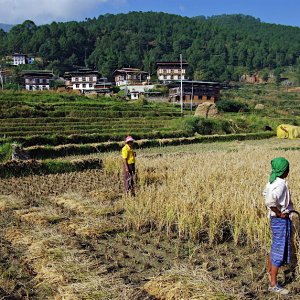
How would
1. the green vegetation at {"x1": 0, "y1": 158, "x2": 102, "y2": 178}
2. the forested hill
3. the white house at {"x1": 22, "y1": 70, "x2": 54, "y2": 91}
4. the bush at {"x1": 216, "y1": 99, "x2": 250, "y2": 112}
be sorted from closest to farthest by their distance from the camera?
the green vegetation at {"x1": 0, "y1": 158, "x2": 102, "y2": 178}
the bush at {"x1": 216, "y1": 99, "x2": 250, "y2": 112}
the white house at {"x1": 22, "y1": 70, "x2": 54, "y2": 91}
the forested hill

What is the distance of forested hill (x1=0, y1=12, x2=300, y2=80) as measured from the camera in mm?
84562

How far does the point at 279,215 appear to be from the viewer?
371cm

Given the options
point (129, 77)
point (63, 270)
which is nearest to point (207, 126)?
point (63, 270)

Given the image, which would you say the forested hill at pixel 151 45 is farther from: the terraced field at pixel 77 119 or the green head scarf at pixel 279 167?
the green head scarf at pixel 279 167

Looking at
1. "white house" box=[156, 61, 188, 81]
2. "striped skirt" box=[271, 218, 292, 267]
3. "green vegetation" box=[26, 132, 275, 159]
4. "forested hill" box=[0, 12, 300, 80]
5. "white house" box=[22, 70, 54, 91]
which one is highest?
"forested hill" box=[0, 12, 300, 80]

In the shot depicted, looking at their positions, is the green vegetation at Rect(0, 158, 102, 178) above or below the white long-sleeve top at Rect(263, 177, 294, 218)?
below

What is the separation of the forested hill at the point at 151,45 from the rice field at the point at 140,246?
67262 mm

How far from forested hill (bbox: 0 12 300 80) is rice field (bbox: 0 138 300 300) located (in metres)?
67.3

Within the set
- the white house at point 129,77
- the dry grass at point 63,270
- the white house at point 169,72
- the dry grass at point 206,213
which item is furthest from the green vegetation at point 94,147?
the white house at point 169,72

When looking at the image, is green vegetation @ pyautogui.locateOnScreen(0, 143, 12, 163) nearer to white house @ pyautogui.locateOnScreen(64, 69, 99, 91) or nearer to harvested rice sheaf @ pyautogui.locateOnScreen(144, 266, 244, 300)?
harvested rice sheaf @ pyautogui.locateOnScreen(144, 266, 244, 300)

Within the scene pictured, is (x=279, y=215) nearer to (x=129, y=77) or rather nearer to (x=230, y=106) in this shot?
(x=230, y=106)

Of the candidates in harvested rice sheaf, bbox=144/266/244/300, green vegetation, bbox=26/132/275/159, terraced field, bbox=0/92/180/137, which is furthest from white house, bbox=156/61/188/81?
harvested rice sheaf, bbox=144/266/244/300

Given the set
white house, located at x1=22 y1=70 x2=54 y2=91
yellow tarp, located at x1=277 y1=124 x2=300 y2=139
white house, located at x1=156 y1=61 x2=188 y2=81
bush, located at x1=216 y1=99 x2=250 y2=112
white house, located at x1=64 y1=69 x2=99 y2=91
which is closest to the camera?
yellow tarp, located at x1=277 y1=124 x2=300 y2=139

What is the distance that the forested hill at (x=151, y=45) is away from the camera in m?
84.6
